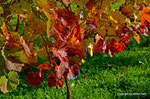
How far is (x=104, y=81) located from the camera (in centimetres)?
355

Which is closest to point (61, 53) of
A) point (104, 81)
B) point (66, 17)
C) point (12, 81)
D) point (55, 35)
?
point (55, 35)

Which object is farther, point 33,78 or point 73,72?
point 33,78

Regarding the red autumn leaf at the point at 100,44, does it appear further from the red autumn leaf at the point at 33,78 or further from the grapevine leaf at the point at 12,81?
the grapevine leaf at the point at 12,81

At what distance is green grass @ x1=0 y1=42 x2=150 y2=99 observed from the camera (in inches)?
124

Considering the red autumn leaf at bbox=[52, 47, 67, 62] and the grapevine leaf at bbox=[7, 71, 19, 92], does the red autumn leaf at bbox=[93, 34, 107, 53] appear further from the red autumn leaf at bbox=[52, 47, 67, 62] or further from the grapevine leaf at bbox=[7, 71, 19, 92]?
the grapevine leaf at bbox=[7, 71, 19, 92]

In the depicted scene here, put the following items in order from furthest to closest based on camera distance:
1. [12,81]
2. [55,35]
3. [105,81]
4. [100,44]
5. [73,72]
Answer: [105,81]
[100,44]
[73,72]
[55,35]
[12,81]

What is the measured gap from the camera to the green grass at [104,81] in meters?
3.16

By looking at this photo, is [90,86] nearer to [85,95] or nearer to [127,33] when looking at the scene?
[85,95]

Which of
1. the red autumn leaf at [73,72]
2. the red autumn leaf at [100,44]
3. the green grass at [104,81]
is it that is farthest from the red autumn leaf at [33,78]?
the green grass at [104,81]

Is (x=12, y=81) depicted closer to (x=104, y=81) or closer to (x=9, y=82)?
(x=9, y=82)

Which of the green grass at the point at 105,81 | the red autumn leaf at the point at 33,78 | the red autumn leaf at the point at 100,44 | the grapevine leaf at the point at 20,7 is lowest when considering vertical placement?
the green grass at the point at 105,81

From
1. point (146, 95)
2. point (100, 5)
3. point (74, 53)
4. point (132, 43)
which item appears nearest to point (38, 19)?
point (74, 53)

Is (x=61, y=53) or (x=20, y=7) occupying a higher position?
(x=20, y=7)

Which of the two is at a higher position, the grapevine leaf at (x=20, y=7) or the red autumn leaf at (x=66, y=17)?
the grapevine leaf at (x=20, y=7)
